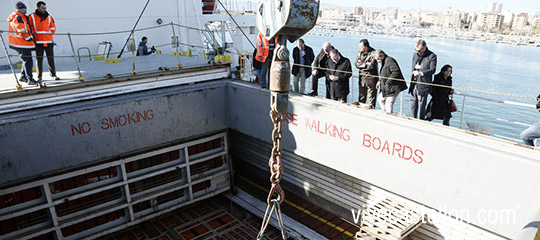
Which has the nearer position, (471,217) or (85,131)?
(471,217)

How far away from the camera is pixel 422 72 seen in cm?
609

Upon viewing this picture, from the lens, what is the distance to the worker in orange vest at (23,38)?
5762 millimetres

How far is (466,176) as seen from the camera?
4133 mm

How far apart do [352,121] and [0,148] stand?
4.99 m

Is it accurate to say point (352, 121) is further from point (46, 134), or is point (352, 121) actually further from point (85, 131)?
point (46, 134)

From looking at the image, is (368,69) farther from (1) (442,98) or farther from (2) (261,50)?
(2) (261,50)

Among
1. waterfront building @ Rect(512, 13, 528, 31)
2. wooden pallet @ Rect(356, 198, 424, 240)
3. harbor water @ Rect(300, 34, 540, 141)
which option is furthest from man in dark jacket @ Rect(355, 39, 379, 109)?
waterfront building @ Rect(512, 13, 528, 31)

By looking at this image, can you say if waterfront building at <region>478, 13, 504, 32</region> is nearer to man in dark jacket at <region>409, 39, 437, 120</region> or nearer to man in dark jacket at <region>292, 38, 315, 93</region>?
man in dark jacket at <region>292, 38, 315, 93</region>

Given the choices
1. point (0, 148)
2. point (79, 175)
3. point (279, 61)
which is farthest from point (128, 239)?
point (279, 61)

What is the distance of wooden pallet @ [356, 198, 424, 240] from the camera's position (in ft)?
15.6

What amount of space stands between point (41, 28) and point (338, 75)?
5356 mm

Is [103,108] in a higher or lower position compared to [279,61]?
lower

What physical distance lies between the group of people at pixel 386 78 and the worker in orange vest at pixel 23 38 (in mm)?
3970

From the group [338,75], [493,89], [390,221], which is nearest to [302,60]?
[338,75]
